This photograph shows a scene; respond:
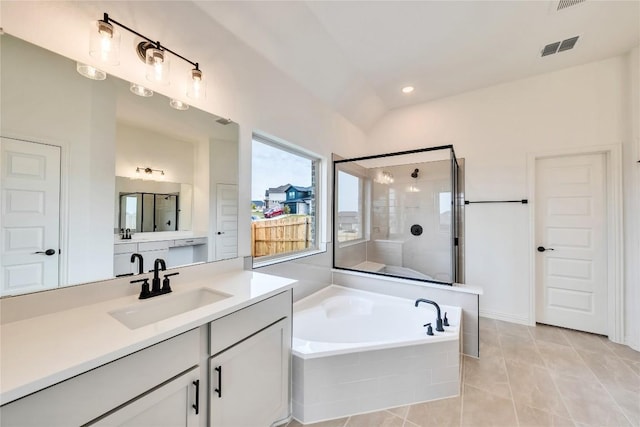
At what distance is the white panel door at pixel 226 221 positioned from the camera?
178cm

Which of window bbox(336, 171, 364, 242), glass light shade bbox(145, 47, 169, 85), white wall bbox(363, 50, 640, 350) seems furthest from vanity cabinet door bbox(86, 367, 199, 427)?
white wall bbox(363, 50, 640, 350)

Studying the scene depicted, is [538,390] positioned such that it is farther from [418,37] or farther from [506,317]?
[418,37]

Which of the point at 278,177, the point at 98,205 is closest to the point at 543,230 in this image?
the point at 278,177

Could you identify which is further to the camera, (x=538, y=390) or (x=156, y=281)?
(x=538, y=390)

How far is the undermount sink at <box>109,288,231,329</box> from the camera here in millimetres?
1127

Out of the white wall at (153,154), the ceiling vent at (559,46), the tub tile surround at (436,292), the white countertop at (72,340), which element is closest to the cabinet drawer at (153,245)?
the white countertop at (72,340)

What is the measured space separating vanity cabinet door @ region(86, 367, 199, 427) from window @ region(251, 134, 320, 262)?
1.15 m

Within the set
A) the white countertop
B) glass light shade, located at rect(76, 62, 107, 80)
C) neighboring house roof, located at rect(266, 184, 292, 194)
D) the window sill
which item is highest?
glass light shade, located at rect(76, 62, 107, 80)

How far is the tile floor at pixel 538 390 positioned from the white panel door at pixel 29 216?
156 centimetres

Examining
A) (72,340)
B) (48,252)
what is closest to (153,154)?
(48,252)

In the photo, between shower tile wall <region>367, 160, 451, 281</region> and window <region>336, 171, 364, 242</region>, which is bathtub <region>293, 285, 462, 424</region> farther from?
window <region>336, 171, 364, 242</region>

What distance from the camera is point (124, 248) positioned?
1305 millimetres

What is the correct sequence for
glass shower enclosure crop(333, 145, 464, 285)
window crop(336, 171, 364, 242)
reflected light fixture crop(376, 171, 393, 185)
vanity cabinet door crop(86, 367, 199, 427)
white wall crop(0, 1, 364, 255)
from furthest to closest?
reflected light fixture crop(376, 171, 393, 185) → window crop(336, 171, 364, 242) → glass shower enclosure crop(333, 145, 464, 285) → white wall crop(0, 1, 364, 255) → vanity cabinet door crop(86, 367, 199, 427)

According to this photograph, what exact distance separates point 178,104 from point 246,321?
137cm
